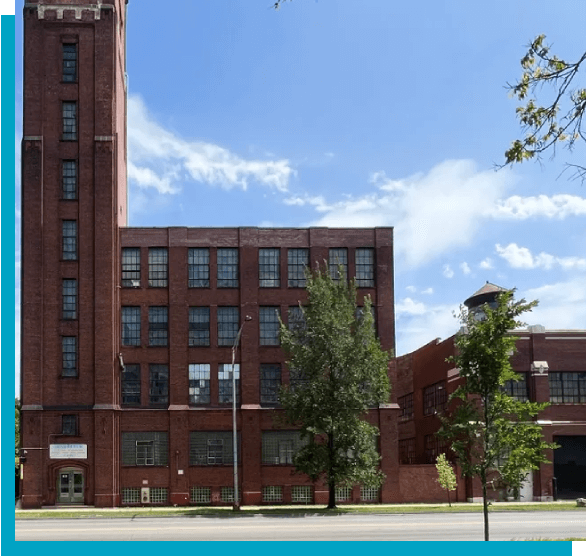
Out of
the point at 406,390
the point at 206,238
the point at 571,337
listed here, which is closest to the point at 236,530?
the point at 206,238

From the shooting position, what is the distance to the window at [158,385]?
58.8 meters

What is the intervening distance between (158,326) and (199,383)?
4.19 metres

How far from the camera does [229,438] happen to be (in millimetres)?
58812

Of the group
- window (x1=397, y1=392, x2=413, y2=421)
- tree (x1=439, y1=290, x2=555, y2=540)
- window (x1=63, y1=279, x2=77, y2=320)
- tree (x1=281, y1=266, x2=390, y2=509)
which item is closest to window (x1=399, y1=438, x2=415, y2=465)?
window (x1=397, y1=392, x2=413, y2=421)

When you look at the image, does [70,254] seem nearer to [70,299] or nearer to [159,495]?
[70,299]

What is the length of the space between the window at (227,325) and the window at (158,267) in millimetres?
3831

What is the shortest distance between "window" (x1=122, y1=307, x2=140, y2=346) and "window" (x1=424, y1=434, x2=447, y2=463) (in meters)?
19.8

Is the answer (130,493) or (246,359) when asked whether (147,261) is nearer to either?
(246,359)

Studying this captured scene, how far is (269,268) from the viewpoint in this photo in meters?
60.6

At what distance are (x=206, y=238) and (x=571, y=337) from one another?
2284 cm

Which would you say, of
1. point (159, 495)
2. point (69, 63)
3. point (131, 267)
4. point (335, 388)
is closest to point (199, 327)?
point (131, 267)

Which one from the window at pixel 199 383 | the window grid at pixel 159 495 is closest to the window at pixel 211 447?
the window at pixel 199 383

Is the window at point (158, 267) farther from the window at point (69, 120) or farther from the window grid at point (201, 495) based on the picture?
the window grid at point (201, 495)

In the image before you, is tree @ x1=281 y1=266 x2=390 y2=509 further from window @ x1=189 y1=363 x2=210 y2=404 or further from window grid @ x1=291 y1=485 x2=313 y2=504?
window @ x1=189 y1=363 x2=210 y2=404
